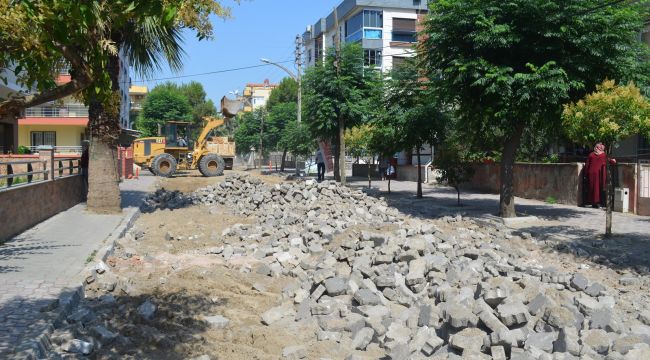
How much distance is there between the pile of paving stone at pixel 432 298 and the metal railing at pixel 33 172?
423 cm

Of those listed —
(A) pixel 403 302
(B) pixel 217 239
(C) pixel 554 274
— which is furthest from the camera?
(B) pixel 217 239

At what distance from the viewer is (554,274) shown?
8.46 metres

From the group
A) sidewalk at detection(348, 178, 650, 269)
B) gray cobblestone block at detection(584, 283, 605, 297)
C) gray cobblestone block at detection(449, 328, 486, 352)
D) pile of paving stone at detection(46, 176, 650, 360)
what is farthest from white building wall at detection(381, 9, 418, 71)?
gray cobblestone block at detection(449, 328, 486, 352)

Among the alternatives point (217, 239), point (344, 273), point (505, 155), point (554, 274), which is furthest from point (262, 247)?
point (505, 155)

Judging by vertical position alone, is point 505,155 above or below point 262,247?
above

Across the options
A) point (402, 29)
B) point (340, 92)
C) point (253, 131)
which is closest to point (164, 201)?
point (340, 92)

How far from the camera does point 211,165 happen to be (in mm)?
35188

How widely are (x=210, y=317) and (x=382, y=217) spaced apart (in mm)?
9136

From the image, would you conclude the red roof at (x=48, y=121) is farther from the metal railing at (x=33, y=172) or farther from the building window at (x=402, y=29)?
the metal railing at (x=33, y=172)

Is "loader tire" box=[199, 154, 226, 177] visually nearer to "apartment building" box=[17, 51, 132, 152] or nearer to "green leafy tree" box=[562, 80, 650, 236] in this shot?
"apartment building" box=[17, 51, 132, 152]

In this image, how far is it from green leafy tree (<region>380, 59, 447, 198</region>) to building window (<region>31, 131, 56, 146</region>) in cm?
3495

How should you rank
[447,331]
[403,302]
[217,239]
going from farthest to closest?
[217,239] < [403,302] < [447,331]

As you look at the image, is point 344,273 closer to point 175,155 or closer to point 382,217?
point 382,217

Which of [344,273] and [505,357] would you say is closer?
[505,357]
